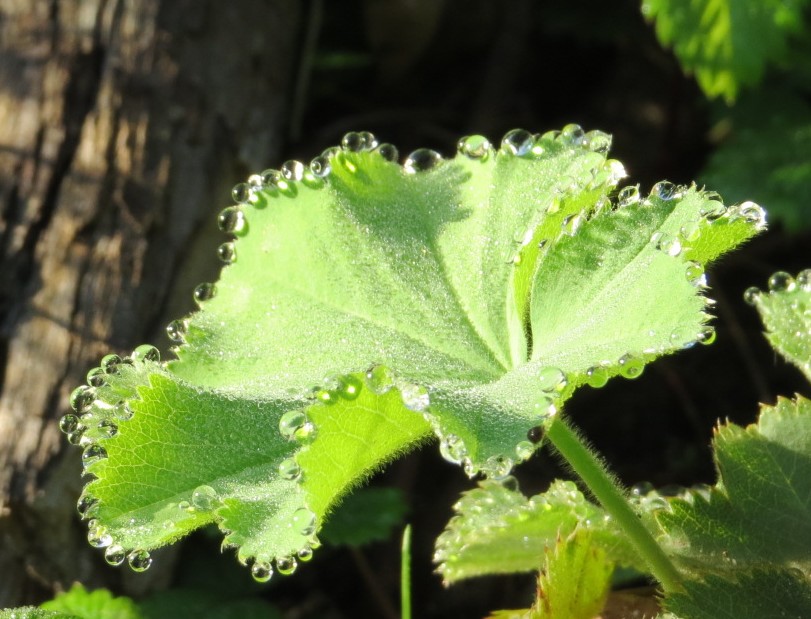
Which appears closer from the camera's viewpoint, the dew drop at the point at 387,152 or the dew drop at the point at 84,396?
the dew drop at the point at 84,396

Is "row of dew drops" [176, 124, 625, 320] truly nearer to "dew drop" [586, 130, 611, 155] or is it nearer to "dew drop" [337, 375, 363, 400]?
"dew drop" [586, 130, 611, 155]

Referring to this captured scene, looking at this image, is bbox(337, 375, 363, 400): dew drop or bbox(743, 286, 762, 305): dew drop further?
bbox(743, 286, 762, 305): dew drop

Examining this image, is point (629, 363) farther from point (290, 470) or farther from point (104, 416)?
point (104, 416)

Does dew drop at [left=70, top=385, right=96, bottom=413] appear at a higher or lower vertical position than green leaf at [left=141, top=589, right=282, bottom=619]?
higher

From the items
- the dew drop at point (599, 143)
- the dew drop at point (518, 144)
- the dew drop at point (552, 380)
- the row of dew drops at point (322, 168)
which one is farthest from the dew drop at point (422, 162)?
the dew drop at point (552, 380)

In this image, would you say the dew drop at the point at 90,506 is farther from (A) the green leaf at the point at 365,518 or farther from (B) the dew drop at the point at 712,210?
(A) the green leaf at the point at 365,518

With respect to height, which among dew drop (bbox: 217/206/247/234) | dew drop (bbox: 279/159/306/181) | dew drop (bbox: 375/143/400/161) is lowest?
dew drop (bbox: 217/206/247/234)

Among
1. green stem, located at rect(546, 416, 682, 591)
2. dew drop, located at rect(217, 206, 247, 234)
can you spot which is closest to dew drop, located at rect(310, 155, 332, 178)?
dew drop, located at rect(217, 206, 247, 234)
